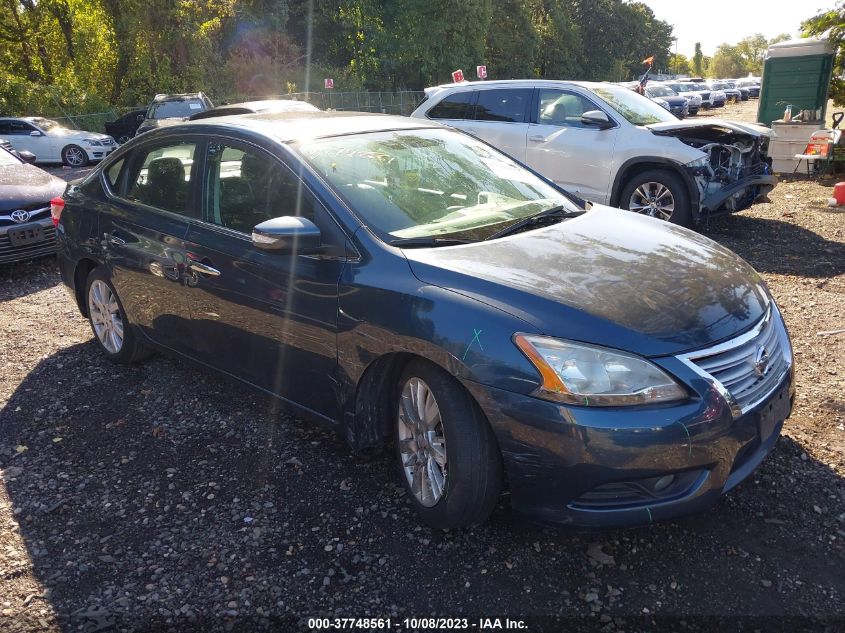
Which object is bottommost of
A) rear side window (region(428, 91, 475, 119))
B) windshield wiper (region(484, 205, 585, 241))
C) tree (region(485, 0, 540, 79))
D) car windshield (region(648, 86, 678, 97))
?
windshield wiper (region(484, 205, 585, 241))

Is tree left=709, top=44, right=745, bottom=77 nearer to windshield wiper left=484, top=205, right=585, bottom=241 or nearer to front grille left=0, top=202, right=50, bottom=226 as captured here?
front grille left=0, top=202, right=50, bottom=226

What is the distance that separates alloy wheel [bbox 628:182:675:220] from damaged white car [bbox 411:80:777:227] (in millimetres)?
12

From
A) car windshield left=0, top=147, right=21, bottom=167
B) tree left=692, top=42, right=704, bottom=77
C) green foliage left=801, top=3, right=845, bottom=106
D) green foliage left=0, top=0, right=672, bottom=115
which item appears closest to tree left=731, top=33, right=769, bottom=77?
tree left=692, top=42, right=704, bottom=77

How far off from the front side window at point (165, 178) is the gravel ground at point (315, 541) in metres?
1.27

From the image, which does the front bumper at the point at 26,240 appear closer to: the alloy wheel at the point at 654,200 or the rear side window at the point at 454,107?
the rear side window at the point at 454,107

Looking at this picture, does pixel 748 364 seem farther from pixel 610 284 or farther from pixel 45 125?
pixel 45 125

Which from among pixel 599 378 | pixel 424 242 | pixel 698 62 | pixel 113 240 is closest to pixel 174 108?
pixel 113 240

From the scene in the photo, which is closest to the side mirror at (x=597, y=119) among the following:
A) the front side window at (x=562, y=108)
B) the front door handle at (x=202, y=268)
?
the front side window at (x=562, y=108)

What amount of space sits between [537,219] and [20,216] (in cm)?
641

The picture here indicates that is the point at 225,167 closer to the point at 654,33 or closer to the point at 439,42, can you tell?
the point at 439,42

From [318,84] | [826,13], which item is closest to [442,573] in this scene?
[826,13]

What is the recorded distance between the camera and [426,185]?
3.55 meters

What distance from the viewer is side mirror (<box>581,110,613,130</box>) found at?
8.19 metres

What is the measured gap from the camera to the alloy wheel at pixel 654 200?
8.05 meters
